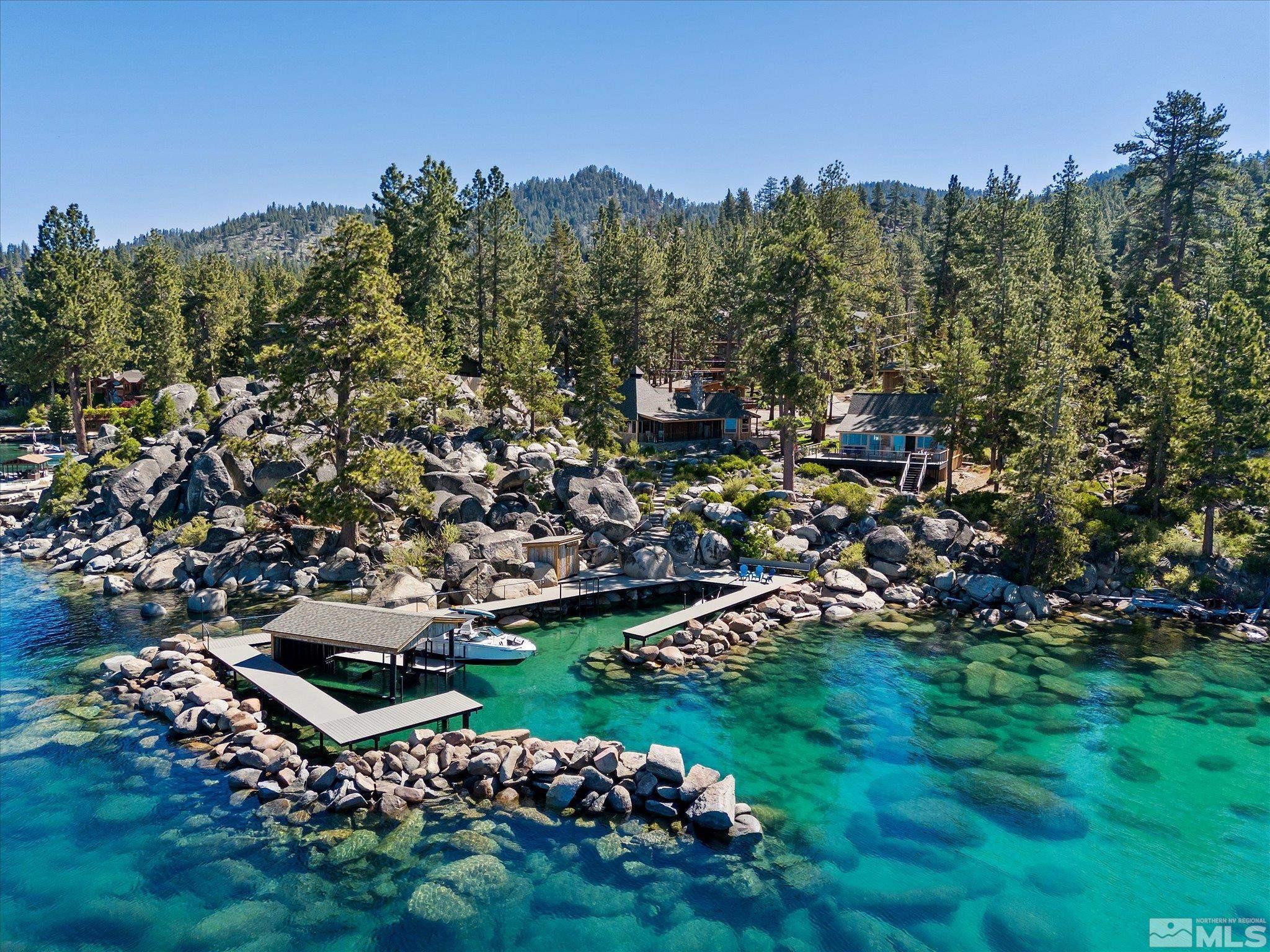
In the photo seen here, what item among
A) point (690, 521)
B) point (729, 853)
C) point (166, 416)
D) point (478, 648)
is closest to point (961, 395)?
point (690, 521)

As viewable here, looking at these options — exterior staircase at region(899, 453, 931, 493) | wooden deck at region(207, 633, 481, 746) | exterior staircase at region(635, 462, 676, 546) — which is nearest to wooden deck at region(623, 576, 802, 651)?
exterior staircase at region(635, 462, 676, 546)

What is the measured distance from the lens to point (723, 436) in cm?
6856

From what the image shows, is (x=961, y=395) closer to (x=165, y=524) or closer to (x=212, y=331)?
(x=165, y=524)

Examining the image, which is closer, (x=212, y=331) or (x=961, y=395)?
(x=961, y=395)

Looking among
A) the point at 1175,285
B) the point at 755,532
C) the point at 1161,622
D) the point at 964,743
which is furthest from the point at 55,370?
the point at 1175,285

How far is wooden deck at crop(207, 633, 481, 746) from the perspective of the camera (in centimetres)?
2388

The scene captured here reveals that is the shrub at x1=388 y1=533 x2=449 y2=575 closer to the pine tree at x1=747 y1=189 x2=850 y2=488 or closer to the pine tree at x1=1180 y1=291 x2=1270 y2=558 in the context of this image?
the pine tree at x1=747 y1=189 x2=850 y2=488

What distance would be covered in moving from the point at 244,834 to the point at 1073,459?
39009 millimetres

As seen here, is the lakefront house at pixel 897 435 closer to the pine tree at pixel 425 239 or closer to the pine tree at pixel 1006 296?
the pine tree at pixel 1006 296

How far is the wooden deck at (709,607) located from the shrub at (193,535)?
83.7ft

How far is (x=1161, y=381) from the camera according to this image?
4300 centimetres

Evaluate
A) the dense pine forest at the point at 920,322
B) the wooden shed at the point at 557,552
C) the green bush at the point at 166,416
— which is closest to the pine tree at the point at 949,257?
the dense pine forest at the point at 920,322

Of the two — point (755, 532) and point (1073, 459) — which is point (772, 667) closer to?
point (755, 532)

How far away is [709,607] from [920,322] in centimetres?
6078
